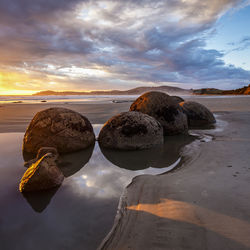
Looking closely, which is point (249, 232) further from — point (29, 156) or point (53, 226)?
point (29, 156)

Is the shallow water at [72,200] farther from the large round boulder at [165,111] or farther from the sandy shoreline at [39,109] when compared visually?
the sandy shoreline at [39,109]

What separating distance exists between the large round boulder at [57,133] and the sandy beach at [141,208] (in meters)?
0.92

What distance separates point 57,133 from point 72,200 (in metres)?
2.10

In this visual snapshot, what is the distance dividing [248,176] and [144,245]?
5.35ft

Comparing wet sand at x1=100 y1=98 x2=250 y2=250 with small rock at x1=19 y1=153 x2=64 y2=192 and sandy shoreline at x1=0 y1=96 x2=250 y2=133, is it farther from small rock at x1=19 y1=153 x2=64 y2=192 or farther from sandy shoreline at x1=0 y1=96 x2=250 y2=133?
sandy shoreline at x1=0 y1=96 x2=250 y2=133

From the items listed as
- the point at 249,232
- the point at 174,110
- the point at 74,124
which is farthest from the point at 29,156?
the point at 174,110

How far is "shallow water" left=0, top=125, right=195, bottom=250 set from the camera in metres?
1.52

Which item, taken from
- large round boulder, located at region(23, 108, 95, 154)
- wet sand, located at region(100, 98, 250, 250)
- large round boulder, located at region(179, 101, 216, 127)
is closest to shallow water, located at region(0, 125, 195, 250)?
wet sand, located at region(100, 98, 250, 250)

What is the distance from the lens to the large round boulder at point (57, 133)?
12.5 feet

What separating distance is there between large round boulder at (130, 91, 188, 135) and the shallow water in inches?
66.6

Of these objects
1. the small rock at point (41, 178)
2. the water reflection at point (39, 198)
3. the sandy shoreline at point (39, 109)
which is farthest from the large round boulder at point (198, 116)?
the water reflection at point (39, 198)

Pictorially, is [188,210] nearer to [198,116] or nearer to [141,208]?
[141,208]

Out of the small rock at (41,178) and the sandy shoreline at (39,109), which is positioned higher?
the small rock at (41,178)

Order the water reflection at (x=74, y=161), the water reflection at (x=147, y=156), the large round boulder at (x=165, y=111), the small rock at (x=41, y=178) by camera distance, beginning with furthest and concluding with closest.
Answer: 1. the large round boulder at (x=165, y=111)
2. the water reflection at (x=147, y=156)
3. the water reflection at (x=74, y=161)
4. the small rock at (x=41, y=178)
